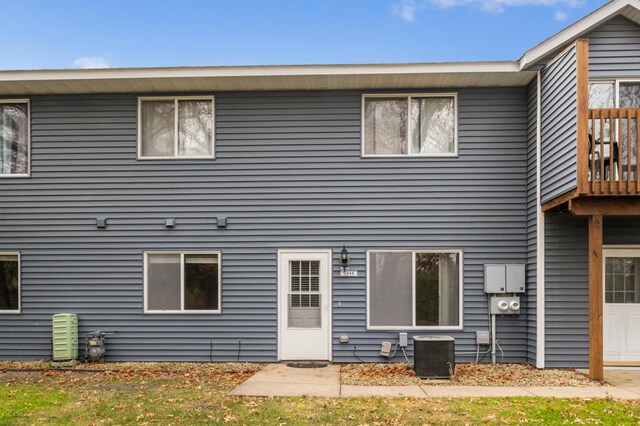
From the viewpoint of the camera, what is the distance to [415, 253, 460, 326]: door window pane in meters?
9.77

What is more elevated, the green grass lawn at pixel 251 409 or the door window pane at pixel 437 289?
the door window pane at pixel 437 289

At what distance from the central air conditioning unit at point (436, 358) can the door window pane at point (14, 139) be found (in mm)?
7631

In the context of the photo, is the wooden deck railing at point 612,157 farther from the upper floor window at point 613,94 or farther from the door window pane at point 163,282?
the door window pane at point 163,282

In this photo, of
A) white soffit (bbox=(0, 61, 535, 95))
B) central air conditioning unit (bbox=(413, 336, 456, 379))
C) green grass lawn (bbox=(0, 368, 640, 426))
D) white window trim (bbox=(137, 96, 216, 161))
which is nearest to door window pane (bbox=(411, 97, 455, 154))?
white soffit (bbox=(0, 61, 535, 95))

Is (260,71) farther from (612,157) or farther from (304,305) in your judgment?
(612,157)

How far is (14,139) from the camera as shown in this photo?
1025 cm

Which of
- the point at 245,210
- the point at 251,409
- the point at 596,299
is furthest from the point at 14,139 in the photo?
the point at 596,299

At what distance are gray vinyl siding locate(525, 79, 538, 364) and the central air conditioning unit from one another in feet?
5.79

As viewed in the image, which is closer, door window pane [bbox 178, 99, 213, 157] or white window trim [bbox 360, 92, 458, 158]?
white window trim [bbox 360, 92, 458, 158]

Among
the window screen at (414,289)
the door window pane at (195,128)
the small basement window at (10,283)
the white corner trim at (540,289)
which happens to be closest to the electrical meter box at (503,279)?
the white corner trim at (540,289)

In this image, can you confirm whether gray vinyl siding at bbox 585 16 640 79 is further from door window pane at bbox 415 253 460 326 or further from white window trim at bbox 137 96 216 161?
white window trim at bbox 137 96 216 161

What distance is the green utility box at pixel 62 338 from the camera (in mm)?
9633

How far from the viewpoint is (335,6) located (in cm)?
2078

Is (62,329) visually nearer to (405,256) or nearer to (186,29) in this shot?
(405,256)
